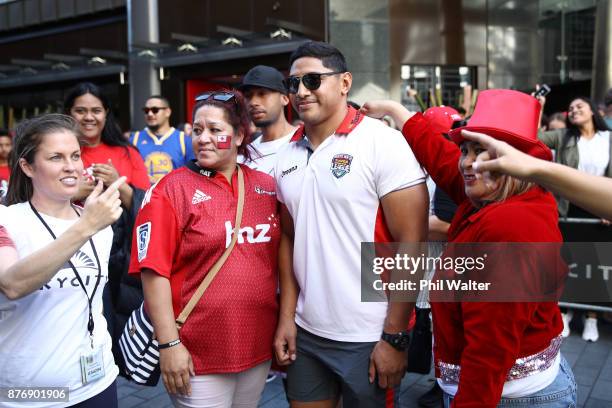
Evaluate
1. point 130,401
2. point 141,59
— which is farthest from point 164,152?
point 141,59

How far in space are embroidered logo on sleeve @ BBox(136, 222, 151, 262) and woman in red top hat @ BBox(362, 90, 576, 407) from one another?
1218 millimetres

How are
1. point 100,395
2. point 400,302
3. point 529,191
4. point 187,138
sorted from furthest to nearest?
1. point 187,138
2. point 400,302
3. point 100,395
4. point 529,191

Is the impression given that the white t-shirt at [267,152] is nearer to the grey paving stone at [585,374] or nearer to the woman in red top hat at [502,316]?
the woman in red top hat at [502,316]

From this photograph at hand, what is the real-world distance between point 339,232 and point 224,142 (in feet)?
2.25

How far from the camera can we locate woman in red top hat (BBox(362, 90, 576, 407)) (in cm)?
177

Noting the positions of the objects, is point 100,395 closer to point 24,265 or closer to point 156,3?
point 24,265

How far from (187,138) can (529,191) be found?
4.76m

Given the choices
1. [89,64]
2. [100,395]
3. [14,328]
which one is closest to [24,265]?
[14,328]

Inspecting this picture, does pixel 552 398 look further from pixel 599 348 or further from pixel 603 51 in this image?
pixel 603 51

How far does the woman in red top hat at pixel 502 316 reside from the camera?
1.77 meters

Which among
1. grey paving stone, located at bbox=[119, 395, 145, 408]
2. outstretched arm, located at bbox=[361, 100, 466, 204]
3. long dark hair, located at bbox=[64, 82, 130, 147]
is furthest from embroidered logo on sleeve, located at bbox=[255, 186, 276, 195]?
grey paving stone, located at bbox=[119, 395, 145, 408]

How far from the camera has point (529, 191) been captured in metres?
1.85

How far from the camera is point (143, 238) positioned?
2.35 metres

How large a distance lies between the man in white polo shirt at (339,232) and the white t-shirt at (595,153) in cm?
423
